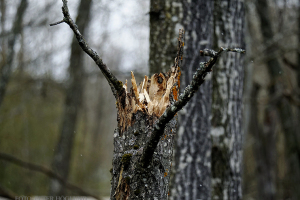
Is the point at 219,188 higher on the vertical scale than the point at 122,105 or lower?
lower

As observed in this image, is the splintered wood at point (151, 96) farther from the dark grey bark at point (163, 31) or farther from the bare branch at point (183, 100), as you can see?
the dark grey bark at point (163, 31)

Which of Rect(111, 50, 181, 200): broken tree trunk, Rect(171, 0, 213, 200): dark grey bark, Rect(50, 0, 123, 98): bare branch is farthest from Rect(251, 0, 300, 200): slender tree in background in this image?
Rect(50, 0, 123, 98): bare branch

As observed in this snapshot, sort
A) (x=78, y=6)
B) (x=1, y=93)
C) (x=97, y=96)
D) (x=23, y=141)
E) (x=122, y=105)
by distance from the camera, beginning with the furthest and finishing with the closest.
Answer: (x=97, y=96) → (x=23, y=141) → (x=78, y=6) → (x=1, y=93) → (x=122, y=105)

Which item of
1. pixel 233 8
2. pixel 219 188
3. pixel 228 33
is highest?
pixel 233 8

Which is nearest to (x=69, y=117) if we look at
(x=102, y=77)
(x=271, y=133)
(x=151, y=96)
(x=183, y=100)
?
(x=102, y=77)

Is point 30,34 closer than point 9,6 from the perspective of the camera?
No

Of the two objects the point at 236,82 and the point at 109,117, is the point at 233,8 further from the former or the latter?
the point at 109,117

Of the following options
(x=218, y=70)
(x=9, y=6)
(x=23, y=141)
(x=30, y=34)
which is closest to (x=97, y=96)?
(x=23, y=141)

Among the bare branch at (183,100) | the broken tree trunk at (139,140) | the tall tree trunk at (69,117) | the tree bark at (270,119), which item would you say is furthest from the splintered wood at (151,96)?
the tree bark at (270,119)
